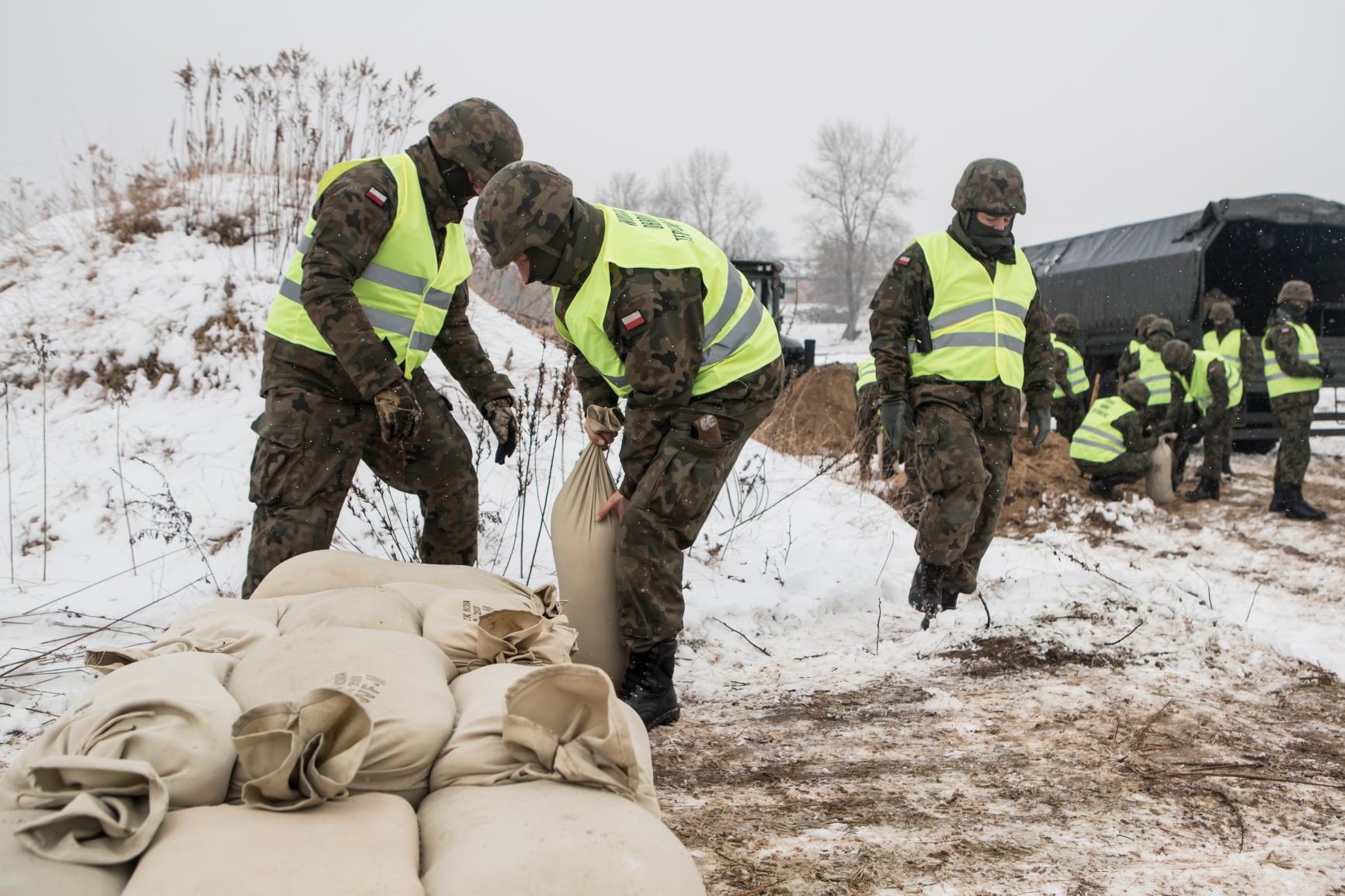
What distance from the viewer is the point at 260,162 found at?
789 cm

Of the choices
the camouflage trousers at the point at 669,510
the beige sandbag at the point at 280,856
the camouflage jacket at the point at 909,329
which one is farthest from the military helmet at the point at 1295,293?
the beige sandbag at the point at 280,856

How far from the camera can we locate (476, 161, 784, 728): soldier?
284 centimetres

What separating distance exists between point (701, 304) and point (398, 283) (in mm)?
1047

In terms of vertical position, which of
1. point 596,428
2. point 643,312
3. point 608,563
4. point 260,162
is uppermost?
point 260,162

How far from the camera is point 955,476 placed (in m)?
4.24

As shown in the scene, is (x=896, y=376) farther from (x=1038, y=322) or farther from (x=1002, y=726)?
(x=1002, y=726)

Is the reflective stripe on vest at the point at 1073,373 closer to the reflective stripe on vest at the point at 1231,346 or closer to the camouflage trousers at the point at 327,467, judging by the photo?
the reflective stripe on vest at the point at 1231,346

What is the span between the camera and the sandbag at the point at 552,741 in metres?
1.57

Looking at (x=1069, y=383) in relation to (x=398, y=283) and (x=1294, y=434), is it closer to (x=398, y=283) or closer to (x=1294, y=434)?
(x=1294, y=434)

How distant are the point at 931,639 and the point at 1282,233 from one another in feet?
31.1

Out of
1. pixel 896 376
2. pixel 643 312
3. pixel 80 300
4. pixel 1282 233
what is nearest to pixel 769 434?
pixel 896 376

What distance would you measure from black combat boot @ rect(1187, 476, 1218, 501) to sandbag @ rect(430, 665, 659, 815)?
8.27 metres

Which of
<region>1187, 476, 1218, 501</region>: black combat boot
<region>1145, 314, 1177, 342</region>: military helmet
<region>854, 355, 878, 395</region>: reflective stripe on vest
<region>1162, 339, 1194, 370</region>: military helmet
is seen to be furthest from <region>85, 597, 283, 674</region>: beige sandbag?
<region>1145, 314, 1177, 342</region>: military helmet

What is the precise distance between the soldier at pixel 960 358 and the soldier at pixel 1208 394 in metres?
5.09
